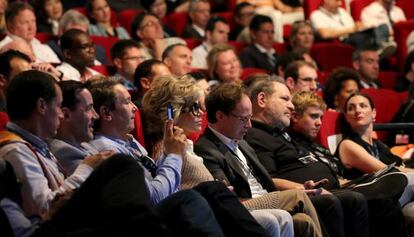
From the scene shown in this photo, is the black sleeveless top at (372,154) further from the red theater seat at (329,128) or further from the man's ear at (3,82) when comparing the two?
the man's ear at (3,82)

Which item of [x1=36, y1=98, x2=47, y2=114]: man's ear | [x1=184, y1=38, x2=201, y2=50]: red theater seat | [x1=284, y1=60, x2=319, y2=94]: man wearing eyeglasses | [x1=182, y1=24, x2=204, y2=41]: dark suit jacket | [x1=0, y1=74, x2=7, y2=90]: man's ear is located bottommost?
[x1=182, y1=24, x2=204, y2=41]: dark suit jacket

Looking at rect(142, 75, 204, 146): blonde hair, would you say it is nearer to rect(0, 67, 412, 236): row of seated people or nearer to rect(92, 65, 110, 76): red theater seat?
rect(0, 67, 412, 236): row of seated people

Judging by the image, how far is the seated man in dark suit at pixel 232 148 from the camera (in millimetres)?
4762

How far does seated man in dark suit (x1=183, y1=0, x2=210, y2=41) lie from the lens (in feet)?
28.2

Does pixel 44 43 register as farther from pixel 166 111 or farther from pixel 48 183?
pixel 48 183

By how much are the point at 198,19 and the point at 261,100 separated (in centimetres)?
331

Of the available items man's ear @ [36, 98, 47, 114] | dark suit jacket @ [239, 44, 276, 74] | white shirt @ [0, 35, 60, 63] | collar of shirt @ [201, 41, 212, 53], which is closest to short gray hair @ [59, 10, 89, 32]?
white shirt @ [0, 35, 60, 63]

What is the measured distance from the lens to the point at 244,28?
8820mm

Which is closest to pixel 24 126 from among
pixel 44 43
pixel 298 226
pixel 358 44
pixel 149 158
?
pixel 149 158

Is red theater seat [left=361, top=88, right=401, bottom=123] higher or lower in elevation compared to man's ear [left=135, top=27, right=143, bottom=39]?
lower

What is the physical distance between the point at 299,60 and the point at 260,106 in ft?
5.33

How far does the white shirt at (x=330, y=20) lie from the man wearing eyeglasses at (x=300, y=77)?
2.34m

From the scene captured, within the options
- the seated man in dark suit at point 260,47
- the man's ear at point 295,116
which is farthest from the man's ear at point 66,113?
the seated man in dark suit at point 260,47

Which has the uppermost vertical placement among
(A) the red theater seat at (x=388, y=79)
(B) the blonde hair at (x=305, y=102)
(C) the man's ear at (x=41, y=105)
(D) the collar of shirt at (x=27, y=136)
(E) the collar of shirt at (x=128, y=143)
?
(C) the man's ear at (x=41, y=105)
